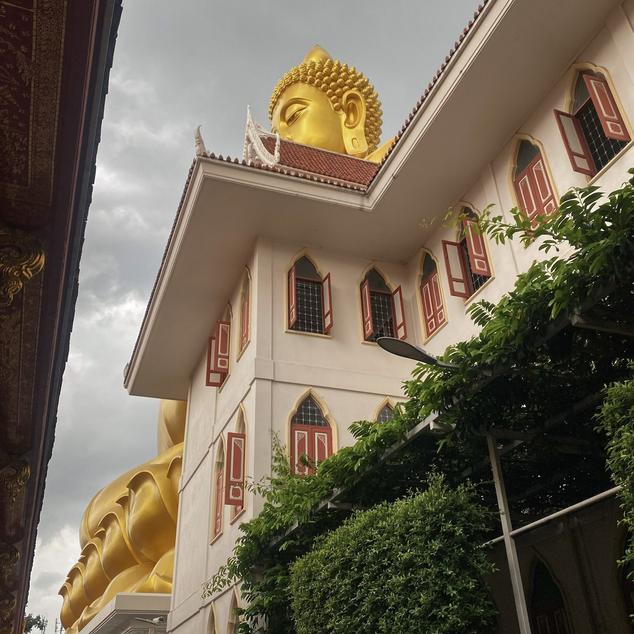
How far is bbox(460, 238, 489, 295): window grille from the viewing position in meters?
11.4

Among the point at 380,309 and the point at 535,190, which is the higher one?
the point at 380,309

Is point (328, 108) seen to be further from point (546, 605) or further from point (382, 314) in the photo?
point (546, 605)

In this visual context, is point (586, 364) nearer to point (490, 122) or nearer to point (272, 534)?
point (272, 534)

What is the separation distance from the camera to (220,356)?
1397cm

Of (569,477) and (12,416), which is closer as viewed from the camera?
(12,416)

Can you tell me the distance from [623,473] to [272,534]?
5.60 meters

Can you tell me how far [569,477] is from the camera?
7.05 metres

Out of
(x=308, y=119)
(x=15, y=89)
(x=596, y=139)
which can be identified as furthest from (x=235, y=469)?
(x=308, y=119)

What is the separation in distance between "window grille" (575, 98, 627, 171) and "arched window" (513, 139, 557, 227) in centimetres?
76

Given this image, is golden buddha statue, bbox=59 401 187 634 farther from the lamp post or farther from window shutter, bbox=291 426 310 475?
the lamp post

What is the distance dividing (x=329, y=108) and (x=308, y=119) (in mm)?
1158

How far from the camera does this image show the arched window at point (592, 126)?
27.9 ft

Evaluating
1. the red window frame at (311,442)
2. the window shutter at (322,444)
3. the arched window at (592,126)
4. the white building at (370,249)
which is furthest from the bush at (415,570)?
the arched window at (592,126)

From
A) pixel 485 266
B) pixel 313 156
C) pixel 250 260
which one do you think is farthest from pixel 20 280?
pixel 313 156
